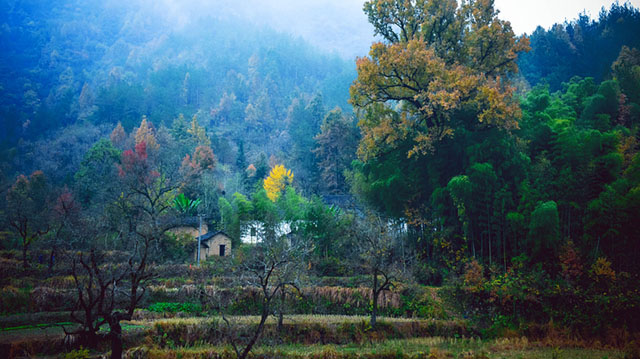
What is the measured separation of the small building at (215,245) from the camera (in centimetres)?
3341

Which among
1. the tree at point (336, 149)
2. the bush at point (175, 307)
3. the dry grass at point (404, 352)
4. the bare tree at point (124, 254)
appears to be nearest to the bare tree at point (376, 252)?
the dry grass at point (404, 352)

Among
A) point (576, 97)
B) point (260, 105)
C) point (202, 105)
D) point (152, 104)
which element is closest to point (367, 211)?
point (576, 97)

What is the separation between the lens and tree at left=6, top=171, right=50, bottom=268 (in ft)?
90.9

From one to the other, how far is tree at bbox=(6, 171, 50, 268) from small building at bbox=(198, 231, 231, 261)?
10.6 metres

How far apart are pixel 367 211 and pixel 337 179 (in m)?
22.0

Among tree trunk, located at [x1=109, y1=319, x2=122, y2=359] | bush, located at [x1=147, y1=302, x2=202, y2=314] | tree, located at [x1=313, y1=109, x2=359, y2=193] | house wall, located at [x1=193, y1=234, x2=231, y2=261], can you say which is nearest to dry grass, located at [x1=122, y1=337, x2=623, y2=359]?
tree trunk, located at [x1=109, y1=319, x2=122, y2=359]

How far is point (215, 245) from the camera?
112 ft

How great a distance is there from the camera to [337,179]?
152 feet

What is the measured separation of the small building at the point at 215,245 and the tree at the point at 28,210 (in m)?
10.6

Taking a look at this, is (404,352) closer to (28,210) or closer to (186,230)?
(186,230)

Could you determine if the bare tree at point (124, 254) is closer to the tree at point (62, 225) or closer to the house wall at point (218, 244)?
the tree at point (62, 225)

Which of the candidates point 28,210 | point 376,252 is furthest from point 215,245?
point 376,252

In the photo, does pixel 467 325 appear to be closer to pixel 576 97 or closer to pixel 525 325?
pixel 525 325

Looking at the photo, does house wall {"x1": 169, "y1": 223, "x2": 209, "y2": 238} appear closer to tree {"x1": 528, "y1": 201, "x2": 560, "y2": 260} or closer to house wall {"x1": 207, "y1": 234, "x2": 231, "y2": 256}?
house wall {"x1": 207, "y1": 234, "x2": 231, "y2": 256}
